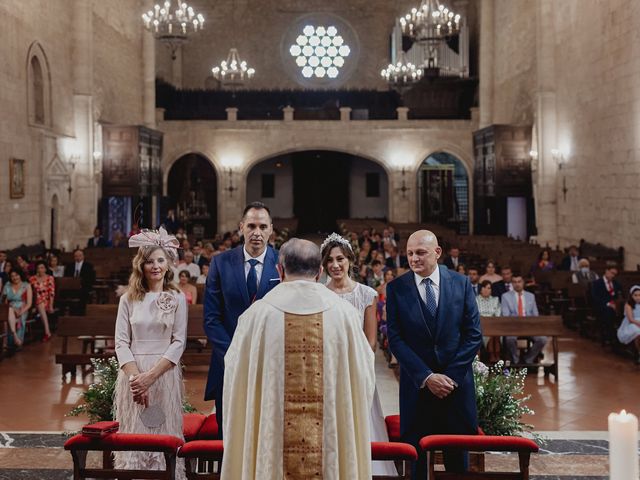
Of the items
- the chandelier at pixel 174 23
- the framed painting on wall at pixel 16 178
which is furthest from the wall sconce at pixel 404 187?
the framed painting on wall at pixel 16 178

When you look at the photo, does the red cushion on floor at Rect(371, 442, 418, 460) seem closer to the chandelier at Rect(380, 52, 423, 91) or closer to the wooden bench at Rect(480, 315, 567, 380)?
the wooden bench at Rect(480, 315, 567, 380)

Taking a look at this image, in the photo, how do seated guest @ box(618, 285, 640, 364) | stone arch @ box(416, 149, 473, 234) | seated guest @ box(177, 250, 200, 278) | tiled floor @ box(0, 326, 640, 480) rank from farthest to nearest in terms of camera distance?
1. stone arch @ box(416, 149, 473, 234)
2. seated guest @ box(177, 250, 200, 278)
3. seated guest @ box(618, 285, 640, 364)
4. tiled floor @ box(0, 326, 640, 480)

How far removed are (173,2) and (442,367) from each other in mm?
25827

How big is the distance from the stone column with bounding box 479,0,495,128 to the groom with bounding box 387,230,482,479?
23.2 metres

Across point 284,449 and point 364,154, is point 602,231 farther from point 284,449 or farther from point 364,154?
point 284,449

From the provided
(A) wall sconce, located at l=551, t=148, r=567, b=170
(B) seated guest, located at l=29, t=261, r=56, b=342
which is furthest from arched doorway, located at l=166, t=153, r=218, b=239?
(B) seated guest, located at l=29, t=261, r=56, b=342

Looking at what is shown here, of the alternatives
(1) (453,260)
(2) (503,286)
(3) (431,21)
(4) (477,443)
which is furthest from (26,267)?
(4) (477,443)

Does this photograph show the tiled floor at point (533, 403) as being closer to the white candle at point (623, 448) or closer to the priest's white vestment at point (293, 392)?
the priest's white vestment at point (293, 392)

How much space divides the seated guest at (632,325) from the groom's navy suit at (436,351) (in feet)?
20.7

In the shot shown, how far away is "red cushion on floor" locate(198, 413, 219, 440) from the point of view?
4910 mm

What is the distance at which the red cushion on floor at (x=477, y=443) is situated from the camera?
4125 millimetres

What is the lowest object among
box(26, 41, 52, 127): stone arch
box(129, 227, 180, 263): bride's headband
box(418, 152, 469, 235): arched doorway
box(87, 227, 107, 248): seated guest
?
box(87, 227, 107, 248): seated guest

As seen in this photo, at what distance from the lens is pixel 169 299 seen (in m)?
4.95

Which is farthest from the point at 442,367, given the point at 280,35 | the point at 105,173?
the point at 280,35
